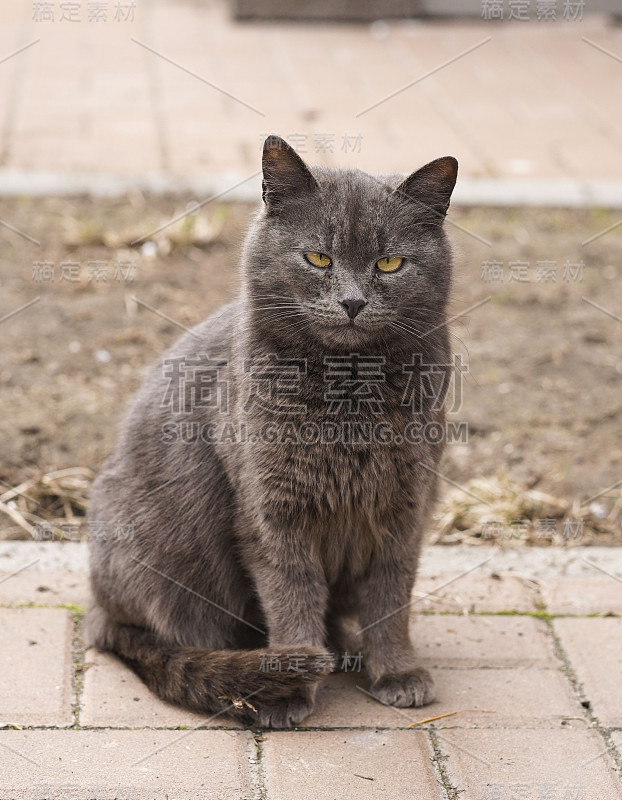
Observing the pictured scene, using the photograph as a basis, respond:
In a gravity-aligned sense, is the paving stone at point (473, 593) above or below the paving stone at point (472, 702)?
below

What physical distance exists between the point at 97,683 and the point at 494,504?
1.31 m

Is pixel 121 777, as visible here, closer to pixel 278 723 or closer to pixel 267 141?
pixel 278 723

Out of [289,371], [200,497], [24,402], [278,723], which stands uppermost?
[289,371]

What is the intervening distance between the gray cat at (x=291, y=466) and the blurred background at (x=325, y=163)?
25cm

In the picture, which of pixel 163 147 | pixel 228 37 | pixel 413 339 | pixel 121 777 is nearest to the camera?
pixel 121 777

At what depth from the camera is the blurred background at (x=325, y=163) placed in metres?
3.32

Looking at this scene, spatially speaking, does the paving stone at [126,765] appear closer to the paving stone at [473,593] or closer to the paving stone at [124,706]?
the paving stone at [124,706]

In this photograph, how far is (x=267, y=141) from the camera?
215 cm

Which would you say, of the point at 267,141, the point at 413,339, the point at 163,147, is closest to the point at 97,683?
the point at 413,339

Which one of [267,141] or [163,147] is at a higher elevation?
[267,141]

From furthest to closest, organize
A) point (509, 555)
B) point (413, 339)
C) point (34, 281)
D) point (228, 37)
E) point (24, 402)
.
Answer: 1. point (228, 37)
2. point (34, 281)
3. point (24, 402)
4. point (509, 555)
5. point (413, 339)

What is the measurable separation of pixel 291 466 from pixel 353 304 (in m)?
0.38

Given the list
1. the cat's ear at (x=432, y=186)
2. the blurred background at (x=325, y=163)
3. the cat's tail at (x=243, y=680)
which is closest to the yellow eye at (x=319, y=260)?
the cat's ear at (x=432, y=186)

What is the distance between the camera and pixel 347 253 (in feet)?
6.93
